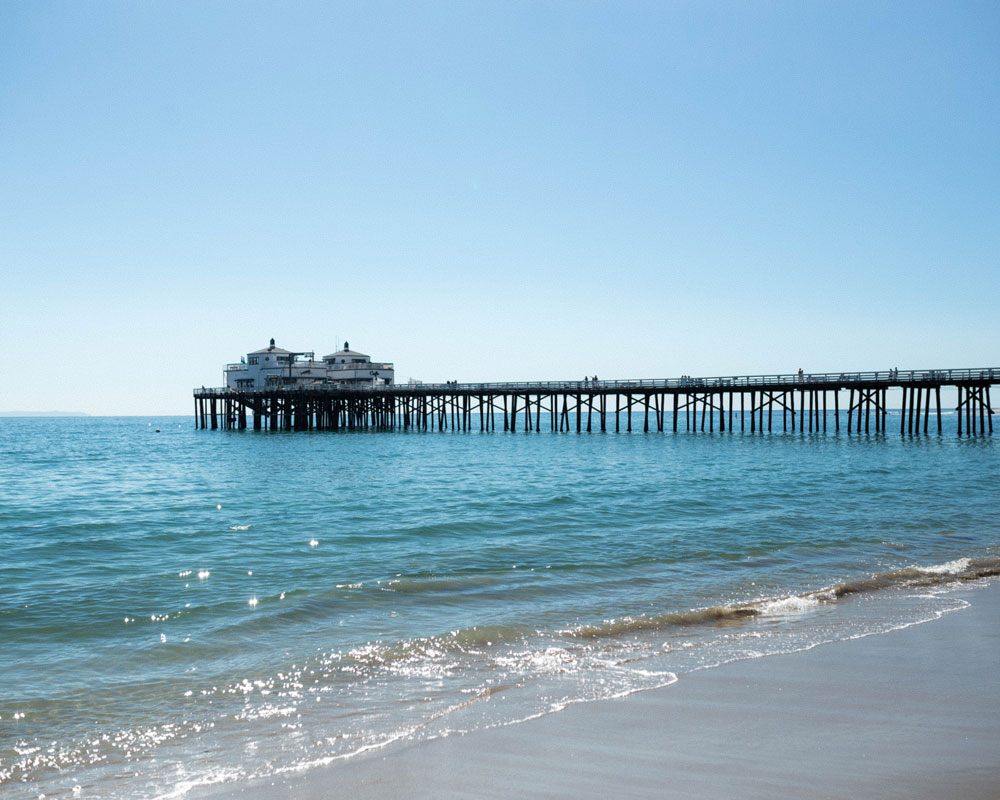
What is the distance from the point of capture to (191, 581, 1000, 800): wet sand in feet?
14.4

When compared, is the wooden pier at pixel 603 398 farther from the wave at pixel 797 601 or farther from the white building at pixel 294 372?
the wave at pixel 797 601

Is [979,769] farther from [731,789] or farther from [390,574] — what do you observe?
[390,574]

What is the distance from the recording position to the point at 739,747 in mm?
4938

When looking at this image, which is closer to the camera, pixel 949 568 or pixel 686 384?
pixel 949 568

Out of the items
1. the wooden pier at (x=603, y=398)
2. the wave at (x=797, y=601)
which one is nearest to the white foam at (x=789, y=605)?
the wave at (x=797, y=601)

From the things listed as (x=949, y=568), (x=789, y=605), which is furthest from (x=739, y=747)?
(x=949, y=568)

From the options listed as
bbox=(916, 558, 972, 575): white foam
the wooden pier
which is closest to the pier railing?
the wooden pier

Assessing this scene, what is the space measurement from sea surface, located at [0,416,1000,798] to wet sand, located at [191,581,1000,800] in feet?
1.14

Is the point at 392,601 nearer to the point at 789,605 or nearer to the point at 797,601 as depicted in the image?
the point at 789,605

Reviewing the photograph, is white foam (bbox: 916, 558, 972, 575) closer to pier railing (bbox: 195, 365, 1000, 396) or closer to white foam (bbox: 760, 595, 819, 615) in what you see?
white foam (bbox: 760, 595, 819, 615)

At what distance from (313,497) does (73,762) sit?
1668 centimetres

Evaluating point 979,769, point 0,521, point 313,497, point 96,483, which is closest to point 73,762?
point 979,769

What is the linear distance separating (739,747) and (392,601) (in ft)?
18.7

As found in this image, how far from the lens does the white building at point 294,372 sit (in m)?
66.6
